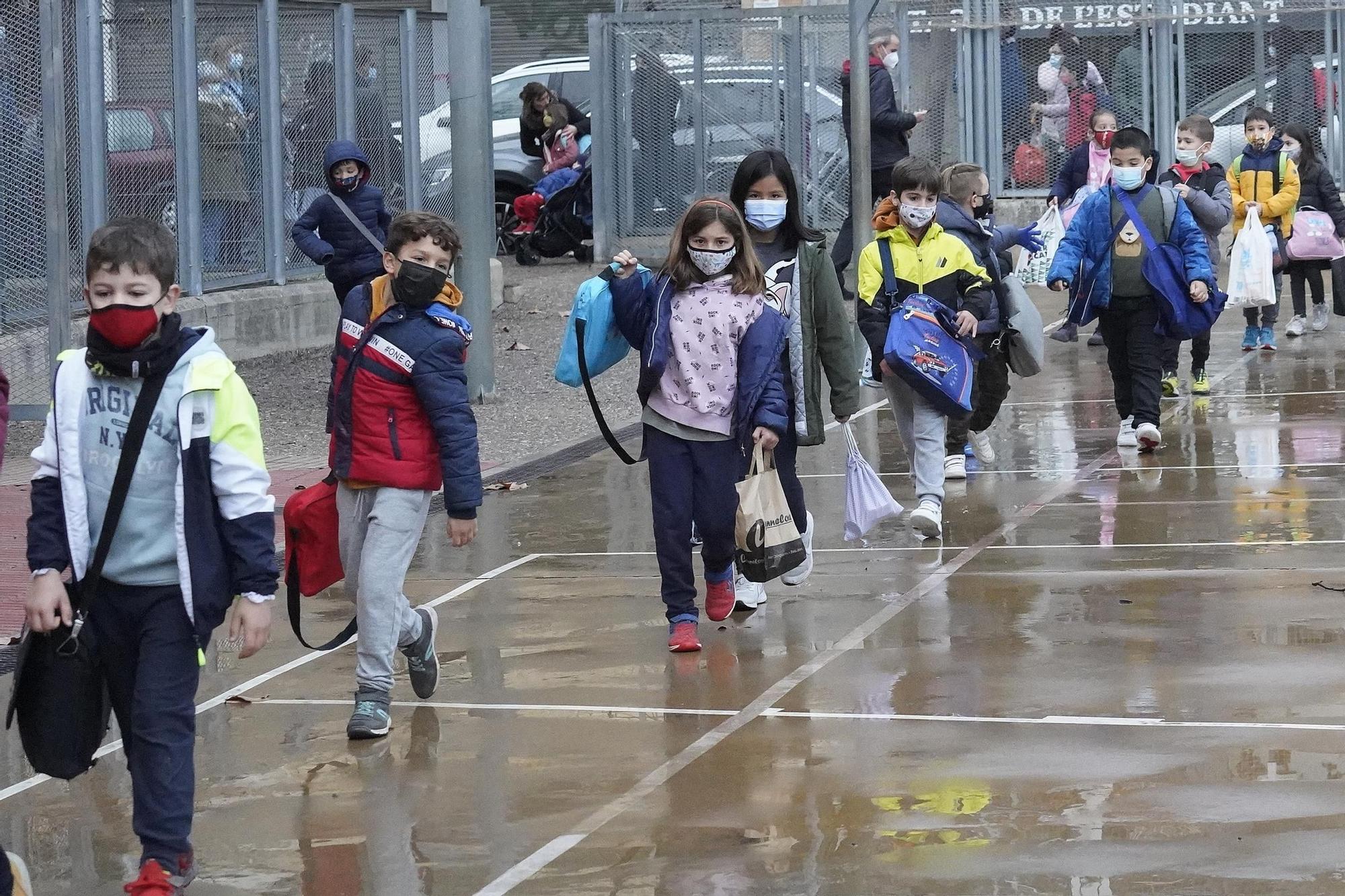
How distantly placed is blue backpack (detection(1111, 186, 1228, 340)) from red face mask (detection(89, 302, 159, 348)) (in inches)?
290

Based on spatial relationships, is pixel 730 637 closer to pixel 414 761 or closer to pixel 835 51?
pixel 414 761

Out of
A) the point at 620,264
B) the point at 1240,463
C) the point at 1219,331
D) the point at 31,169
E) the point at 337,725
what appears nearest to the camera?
the point at 337,725

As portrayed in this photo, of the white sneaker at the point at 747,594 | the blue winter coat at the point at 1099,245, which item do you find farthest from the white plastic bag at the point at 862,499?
the blue winter coat at the point at 1099,245

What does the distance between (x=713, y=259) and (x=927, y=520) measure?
2.37 meters

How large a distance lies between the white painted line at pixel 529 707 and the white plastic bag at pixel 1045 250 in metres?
9.95

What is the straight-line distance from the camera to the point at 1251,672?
21.4ft

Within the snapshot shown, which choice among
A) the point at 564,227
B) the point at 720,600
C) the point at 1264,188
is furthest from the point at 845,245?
the point at 720,600

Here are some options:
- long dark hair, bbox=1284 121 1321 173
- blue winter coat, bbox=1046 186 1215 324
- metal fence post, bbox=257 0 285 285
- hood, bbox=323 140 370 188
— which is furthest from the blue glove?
metal fence post, bbox=257 0 285 285

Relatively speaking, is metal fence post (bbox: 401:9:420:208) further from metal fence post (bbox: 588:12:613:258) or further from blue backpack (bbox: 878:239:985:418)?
blue backpack (bbox: 878:239:985:418)

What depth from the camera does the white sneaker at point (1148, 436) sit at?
36.2 ft

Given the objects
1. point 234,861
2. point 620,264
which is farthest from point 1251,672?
point 234,861

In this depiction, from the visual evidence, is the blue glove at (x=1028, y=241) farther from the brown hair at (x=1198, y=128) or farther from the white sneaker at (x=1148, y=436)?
the brown hair at (x=1198, y=128)

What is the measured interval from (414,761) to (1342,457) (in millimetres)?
6481

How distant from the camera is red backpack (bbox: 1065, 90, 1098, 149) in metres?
21.9
